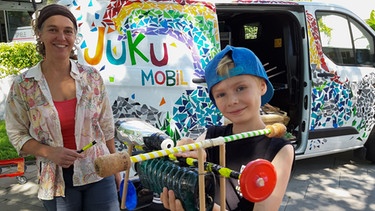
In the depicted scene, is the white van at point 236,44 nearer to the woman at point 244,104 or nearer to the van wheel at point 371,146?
the van wheel at point 371,146

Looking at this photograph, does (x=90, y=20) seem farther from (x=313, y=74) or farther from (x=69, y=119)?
(x=313, y=74)

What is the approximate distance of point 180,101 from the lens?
322cm

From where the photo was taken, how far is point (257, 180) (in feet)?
3.76

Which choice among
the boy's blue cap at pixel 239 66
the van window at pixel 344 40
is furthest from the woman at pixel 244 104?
the van window at pixel 344 40

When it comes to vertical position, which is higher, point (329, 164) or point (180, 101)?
point (180, 101)

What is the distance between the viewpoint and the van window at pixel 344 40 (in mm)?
4406

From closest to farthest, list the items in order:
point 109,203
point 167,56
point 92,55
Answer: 1. point 109,203
2. point 92,55
3. point 167,56

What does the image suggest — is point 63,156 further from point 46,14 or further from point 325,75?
point 325,75

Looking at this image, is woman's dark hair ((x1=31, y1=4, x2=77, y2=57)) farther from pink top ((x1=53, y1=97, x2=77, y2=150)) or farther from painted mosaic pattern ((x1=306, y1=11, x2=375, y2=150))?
painted mosaic pattern ((x1=306, y1=11, x2=375, y2=150))

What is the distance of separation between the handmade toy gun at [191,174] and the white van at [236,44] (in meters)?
1.76

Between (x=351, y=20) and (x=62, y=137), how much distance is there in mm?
4037

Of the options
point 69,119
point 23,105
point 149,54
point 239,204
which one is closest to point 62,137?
point 69,119

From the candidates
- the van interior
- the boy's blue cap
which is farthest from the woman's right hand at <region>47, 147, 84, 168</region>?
the van interior

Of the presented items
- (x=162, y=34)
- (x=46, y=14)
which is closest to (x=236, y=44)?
(x=162, y=34)
